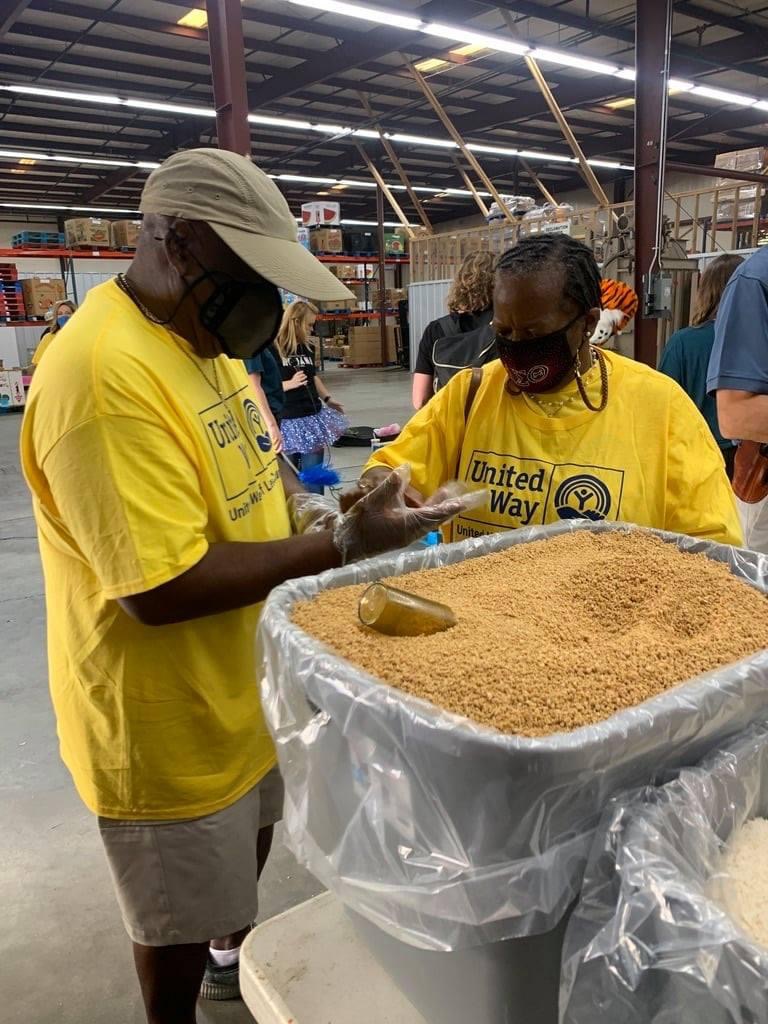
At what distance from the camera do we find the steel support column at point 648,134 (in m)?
6.23

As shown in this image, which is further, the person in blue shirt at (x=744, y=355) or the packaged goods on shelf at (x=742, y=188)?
the packaged goods on shelf at (x=742, y=188)

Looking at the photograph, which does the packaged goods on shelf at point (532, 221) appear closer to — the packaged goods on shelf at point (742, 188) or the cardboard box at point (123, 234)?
the packaged goods on shelf at point (742, 188)

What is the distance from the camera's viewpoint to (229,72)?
5.65 metres

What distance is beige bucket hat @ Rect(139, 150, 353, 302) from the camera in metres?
1.17

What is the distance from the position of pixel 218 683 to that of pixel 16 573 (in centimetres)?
428

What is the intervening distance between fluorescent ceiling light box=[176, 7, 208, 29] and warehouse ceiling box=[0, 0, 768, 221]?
0.05 meters

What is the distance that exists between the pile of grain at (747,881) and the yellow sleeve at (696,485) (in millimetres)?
683

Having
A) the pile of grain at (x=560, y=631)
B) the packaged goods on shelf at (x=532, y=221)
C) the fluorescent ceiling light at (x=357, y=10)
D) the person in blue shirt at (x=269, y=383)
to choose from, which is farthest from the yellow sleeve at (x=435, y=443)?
the packaged goods on shelf at (x=532, y=221)

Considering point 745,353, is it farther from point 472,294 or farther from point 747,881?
point 472,294

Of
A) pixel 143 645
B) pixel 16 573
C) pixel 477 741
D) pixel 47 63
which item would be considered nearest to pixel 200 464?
pixel 143 645

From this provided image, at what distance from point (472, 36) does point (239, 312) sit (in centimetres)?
757

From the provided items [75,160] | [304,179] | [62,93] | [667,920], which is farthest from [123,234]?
[667,920]

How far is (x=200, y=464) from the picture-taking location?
1.20 meters

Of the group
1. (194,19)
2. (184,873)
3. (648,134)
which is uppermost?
(194,19)
